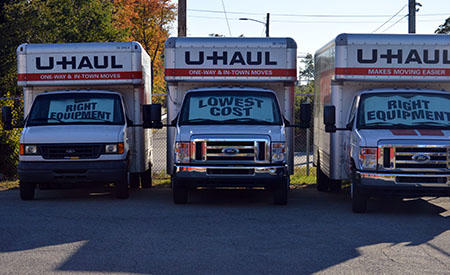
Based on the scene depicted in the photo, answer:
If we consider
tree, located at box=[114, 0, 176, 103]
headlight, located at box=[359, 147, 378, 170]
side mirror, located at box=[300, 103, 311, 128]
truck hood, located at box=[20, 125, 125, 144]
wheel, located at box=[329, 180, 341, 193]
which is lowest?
wheel, located at box=[329, 180, 341, 193]

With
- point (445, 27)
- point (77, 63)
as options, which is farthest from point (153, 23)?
point (77, 63)

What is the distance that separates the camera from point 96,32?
24938mm

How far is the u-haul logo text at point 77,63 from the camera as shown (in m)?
13.8

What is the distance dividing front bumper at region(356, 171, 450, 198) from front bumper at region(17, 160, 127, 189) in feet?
15.5

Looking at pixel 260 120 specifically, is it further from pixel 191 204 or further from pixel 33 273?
pixel 33 273

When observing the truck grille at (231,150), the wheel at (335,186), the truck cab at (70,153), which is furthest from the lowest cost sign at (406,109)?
the truck cab at (70,153)

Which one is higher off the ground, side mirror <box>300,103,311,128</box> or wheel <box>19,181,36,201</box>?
side mirror <box>300,103,311,128</box>

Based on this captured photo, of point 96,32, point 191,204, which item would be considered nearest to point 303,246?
point 191,204

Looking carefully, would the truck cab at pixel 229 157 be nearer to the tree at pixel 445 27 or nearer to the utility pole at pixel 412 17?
the utility pole at pixel 412 17

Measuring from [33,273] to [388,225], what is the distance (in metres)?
5.49

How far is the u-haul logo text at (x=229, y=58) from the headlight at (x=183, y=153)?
2.19m

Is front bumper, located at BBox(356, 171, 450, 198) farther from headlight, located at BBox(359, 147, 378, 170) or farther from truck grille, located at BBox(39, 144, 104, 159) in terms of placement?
truck grille, located at BBox(39, 144, 104, 159)

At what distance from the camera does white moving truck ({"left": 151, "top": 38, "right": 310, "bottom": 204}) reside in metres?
11.8

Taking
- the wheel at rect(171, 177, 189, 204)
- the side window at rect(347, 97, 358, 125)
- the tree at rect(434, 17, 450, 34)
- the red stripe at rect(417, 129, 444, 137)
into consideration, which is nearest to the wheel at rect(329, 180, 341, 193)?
the side window at rect(347, 97, 358, 125)
